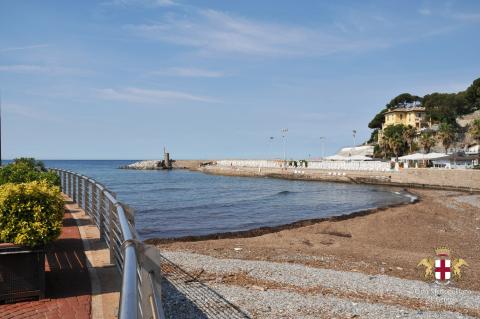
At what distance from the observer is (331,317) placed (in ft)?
24.4

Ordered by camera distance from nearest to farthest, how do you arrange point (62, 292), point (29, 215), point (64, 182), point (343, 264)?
point (62, 292)
point (29, 215)
point (343, 264)
point (64, 182)

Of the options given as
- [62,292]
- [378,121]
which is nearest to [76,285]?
[62,292]

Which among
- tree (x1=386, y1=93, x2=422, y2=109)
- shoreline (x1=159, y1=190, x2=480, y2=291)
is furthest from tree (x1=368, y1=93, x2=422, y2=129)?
shoreline (x1=159, y1=190, x2=480, y2=291)

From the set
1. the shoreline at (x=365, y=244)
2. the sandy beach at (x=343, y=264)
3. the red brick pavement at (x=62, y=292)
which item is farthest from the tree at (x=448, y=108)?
the red brick pavement at (x=62, y=292)

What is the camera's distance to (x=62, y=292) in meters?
5.67

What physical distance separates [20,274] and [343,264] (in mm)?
8977

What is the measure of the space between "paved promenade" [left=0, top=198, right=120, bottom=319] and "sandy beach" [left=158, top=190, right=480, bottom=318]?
2.61 metres

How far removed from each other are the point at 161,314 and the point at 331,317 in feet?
18.4

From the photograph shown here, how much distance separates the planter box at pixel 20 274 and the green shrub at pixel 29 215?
15cm

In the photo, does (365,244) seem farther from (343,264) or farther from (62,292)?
(62,292)

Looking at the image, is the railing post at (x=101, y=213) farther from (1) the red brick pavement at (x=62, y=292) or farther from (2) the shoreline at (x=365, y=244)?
(2) the shoreline at (x=365, y=244)

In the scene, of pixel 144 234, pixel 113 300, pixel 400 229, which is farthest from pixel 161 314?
pixel 400 229

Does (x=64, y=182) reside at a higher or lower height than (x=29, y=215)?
Answer: lower

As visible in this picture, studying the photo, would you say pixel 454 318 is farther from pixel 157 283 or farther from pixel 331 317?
pixel 157 283
